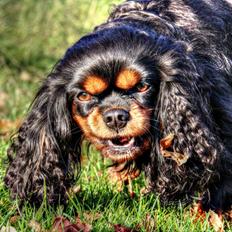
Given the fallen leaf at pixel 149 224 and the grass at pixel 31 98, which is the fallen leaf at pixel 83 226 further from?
the fallen leaf at pixel 149 224

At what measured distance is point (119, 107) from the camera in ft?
15.0

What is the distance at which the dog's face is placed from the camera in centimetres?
455

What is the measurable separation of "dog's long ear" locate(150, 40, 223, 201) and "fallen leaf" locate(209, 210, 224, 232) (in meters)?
0.20

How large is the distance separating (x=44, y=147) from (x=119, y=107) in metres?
0.65

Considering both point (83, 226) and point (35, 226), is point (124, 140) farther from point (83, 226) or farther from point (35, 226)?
point (35, 226)

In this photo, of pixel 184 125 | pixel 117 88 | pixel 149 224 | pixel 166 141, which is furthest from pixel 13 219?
pixel 184 125

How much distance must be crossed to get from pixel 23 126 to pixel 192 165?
115cm

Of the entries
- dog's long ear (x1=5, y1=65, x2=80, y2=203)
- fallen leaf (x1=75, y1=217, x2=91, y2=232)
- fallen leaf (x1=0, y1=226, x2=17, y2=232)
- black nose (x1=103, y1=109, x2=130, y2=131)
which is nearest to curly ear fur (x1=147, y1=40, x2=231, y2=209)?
black nose (x1=103, y1=109, x2=130, y2=131)

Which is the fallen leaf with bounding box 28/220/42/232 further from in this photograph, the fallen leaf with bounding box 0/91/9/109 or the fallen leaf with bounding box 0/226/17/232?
the fallen leaf with bounding box 0/91/9/109

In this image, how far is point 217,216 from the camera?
15.8 ft

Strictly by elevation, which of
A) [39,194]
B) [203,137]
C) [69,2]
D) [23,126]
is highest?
[203,137]

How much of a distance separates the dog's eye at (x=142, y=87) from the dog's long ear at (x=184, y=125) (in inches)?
5.7

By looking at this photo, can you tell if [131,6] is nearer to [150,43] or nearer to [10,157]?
[150,43]

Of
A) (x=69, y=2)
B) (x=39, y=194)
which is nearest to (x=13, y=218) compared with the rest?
(x=39, y=194)
